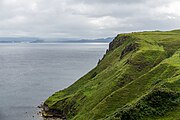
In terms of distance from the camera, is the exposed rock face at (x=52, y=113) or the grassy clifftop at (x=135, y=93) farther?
the exposed rock face at (x=52, y=113)

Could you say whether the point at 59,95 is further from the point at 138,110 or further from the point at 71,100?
the point at 138,110

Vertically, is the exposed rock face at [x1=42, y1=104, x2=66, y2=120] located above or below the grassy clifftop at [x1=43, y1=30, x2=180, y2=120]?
below

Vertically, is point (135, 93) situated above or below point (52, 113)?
above

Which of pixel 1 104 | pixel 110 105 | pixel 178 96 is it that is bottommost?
pixel 1 104

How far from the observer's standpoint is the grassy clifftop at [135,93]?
61.5 m

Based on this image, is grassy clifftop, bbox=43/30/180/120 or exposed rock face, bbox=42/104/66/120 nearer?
grassy clifftop, bbox=43/30/180/120

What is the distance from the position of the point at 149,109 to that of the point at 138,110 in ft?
7.30

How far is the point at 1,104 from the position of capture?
5379 inches

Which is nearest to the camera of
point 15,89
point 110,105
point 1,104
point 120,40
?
point 110,105

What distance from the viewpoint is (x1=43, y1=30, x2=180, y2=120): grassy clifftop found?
6153 centimetres

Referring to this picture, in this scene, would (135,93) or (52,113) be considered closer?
(135,93)

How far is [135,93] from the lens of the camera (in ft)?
276

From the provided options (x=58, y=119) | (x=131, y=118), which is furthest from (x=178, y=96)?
(x=58, y=119)

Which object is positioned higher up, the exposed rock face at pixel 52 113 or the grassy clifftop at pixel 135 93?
the grassy clifftop at pixel 135 93
